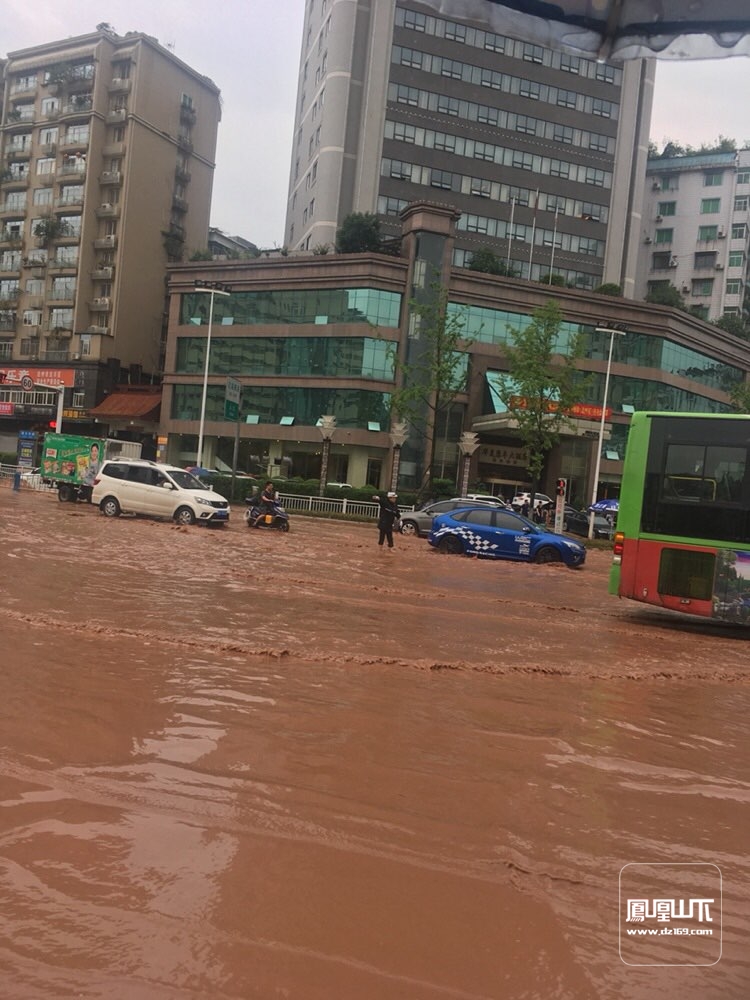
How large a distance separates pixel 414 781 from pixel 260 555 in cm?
1368

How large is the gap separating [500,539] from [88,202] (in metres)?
49.3

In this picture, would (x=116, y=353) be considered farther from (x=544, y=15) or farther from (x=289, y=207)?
(x=544, y=15)

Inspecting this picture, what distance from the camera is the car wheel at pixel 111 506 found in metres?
25.4

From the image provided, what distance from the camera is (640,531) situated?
1296 centimetres

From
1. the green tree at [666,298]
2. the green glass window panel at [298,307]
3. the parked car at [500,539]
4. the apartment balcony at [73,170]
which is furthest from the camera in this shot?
the apartment balcony at [73,170]

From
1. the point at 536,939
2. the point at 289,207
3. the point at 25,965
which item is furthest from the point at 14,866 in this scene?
the point at 289,207

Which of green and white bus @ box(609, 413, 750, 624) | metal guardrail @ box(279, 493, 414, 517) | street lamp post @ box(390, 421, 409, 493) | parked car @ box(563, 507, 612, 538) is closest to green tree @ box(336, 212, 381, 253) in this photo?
street lamp post @ box(390, 421, 409, 493)

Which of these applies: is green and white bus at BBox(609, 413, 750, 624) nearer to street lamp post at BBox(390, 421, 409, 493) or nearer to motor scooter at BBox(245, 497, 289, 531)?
motor scooter at BBox(245, 497, 289, 531)

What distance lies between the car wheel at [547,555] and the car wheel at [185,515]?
981cm

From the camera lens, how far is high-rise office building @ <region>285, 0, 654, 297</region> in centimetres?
5475

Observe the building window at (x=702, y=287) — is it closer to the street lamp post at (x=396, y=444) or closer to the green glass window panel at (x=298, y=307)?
the green glass window panel at (x=298, y=307)

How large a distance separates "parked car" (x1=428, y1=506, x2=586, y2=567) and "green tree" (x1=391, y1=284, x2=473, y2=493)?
19734 mm

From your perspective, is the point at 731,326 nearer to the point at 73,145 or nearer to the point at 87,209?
the point at 87,209

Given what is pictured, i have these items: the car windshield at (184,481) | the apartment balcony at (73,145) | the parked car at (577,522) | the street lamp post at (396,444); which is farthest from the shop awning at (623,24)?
the apartment balcony at (73,145)
